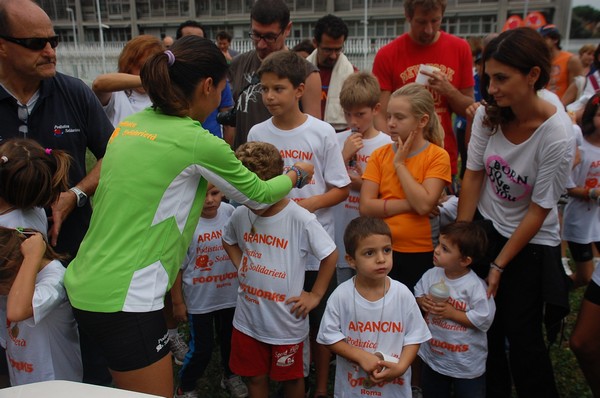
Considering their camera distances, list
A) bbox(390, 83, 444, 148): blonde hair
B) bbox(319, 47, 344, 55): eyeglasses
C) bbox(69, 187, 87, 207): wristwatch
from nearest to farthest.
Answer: bbox(69, 187, 87, 207): wristwatch
bbox(390, 83, 444, 148): blonde hair
bbox(319, 47, 344, 55): eyeglasses

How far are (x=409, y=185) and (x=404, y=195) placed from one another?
13 centimetres

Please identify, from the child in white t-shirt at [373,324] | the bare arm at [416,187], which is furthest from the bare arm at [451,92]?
the child in white t-shirt at [373,324]

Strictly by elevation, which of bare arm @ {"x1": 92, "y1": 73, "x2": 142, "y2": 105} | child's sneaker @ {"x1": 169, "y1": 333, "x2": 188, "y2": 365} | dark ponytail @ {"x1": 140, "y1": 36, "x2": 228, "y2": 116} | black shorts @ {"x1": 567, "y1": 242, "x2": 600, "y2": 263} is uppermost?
dark ponytail @ {"x1": 140, "y1": 36, "x2": 228, "y2": 116}

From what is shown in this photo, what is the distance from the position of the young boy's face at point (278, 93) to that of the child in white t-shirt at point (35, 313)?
153cm

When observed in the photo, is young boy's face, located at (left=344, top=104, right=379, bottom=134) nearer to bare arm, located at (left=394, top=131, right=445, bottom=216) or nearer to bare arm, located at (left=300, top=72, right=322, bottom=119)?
bare arm, located at (left=300, top=72, right=322, bottom=119)

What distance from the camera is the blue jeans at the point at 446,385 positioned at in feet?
9.49

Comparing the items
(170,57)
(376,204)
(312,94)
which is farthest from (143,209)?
(312,94)

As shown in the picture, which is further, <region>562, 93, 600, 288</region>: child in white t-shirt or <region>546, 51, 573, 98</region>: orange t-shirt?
<region>546, 51, 573, 98</region>: orange t-shirt

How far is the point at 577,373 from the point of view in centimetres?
364

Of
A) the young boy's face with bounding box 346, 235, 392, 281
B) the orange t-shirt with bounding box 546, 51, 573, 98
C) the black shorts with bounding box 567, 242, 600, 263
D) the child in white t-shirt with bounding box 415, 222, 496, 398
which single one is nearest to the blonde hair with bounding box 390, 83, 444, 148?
the child in white t-shirt with bounding box 415, 222, 496, 398

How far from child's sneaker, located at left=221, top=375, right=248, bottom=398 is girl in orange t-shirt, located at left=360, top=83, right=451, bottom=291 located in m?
1.35

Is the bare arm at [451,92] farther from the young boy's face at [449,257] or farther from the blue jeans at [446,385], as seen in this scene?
the blue jeans at [446,385]

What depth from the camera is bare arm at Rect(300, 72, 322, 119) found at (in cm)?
365

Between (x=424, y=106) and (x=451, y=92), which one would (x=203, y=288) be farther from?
(x=451, y=92)
